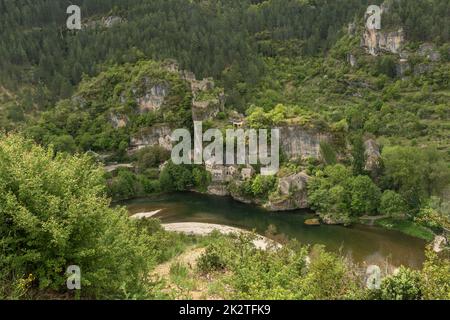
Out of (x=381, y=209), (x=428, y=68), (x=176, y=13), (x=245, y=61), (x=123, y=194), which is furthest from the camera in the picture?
(x=176, y=13)

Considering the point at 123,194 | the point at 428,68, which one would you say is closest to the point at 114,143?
the point at 123,194

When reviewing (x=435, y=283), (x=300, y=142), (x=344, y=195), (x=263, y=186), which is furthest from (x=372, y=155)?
(x=435, y=283)

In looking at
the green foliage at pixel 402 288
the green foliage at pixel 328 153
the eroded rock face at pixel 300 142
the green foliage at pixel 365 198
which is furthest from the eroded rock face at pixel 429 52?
the green foliage at pixel 402 288

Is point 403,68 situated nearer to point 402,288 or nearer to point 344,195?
point 344,195

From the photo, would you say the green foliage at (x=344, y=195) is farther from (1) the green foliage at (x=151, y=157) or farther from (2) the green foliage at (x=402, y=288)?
(2) the green foliage at (x=402, y=288)

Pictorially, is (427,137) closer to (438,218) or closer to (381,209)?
(381,209)
